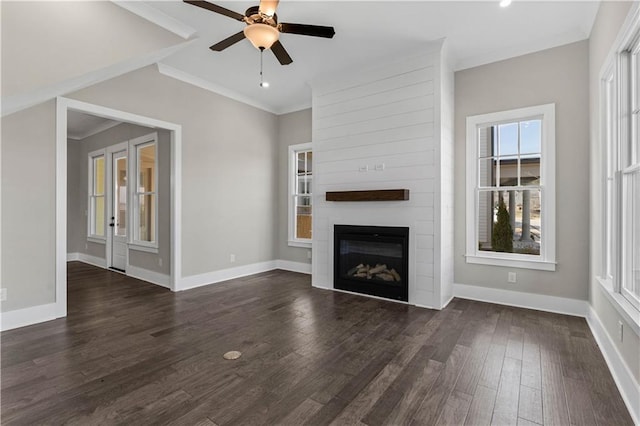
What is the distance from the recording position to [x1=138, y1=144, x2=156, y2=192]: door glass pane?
5.25 metres

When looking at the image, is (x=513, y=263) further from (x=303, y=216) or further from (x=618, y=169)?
(x=303, y=216)

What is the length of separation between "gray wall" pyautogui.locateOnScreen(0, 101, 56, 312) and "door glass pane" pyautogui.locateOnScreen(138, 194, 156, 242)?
1.73 m

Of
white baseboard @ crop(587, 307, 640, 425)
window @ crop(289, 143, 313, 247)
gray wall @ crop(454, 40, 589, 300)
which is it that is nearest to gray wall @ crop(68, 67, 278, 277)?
window @ crop(289, 143, 313, 247)

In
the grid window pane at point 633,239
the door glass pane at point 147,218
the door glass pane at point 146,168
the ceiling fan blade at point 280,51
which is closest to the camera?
the grid window pane at point 633,239

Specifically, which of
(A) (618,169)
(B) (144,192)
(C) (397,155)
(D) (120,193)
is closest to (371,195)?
(C) (397,155)

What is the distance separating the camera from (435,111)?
12.0 feet

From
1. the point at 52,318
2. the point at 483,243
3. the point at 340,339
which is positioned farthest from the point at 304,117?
the point at 52,318

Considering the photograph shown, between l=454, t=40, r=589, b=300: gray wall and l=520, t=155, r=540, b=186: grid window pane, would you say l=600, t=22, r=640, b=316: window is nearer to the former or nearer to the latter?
l=454, t=40, r=589, b=300: gray wall

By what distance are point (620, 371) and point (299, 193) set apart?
4.86m

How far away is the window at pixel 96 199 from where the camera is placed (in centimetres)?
671

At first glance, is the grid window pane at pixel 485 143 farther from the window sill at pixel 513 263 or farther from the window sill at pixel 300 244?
the window sill at pixel 300 244

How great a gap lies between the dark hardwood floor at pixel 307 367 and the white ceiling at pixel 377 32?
317 centimetres

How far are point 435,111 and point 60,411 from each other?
4.22 meters

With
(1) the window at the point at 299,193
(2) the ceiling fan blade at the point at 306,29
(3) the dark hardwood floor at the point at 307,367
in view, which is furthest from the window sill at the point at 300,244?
(2) the ceiling fan blade at the point at 306,29
